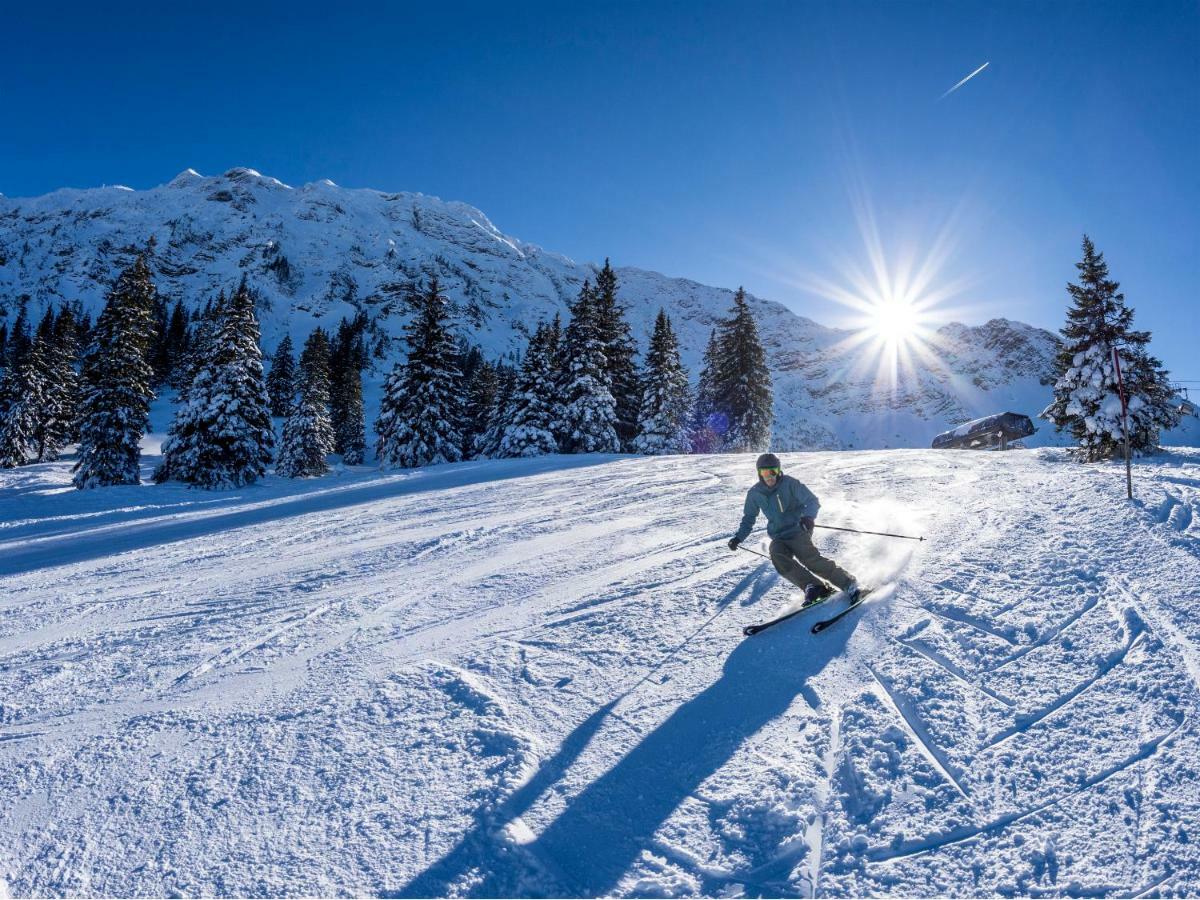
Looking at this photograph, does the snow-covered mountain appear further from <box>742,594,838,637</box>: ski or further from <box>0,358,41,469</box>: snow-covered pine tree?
<box>742,594,838,637</box>: ski

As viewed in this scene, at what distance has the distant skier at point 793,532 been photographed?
5434 millimetres

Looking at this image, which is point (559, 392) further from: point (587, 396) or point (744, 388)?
point (744, 388)

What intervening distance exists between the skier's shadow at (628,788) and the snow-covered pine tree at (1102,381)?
1514cm

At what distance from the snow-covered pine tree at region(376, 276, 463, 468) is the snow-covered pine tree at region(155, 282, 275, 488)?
6.02 metres

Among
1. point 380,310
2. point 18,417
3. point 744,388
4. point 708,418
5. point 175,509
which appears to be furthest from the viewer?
point 380,310

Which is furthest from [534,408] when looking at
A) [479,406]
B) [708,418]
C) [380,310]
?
[380,310]

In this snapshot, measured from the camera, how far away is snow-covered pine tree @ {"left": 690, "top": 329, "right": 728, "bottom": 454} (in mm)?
35938

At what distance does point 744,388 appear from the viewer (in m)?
34.2

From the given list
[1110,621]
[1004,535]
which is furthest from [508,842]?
[1004,535]

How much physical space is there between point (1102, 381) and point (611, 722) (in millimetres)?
18145

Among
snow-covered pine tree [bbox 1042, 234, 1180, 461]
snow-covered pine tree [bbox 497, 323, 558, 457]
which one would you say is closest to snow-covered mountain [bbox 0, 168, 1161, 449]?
snow-covered pine tree [bbox 497, 323, 558, 457]

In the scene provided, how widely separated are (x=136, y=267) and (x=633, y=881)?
34156mm

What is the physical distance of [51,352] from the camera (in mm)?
44375

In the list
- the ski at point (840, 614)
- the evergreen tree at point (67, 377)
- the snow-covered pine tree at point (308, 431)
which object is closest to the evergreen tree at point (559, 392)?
the snow-covered pine tree at point (308, 431)
